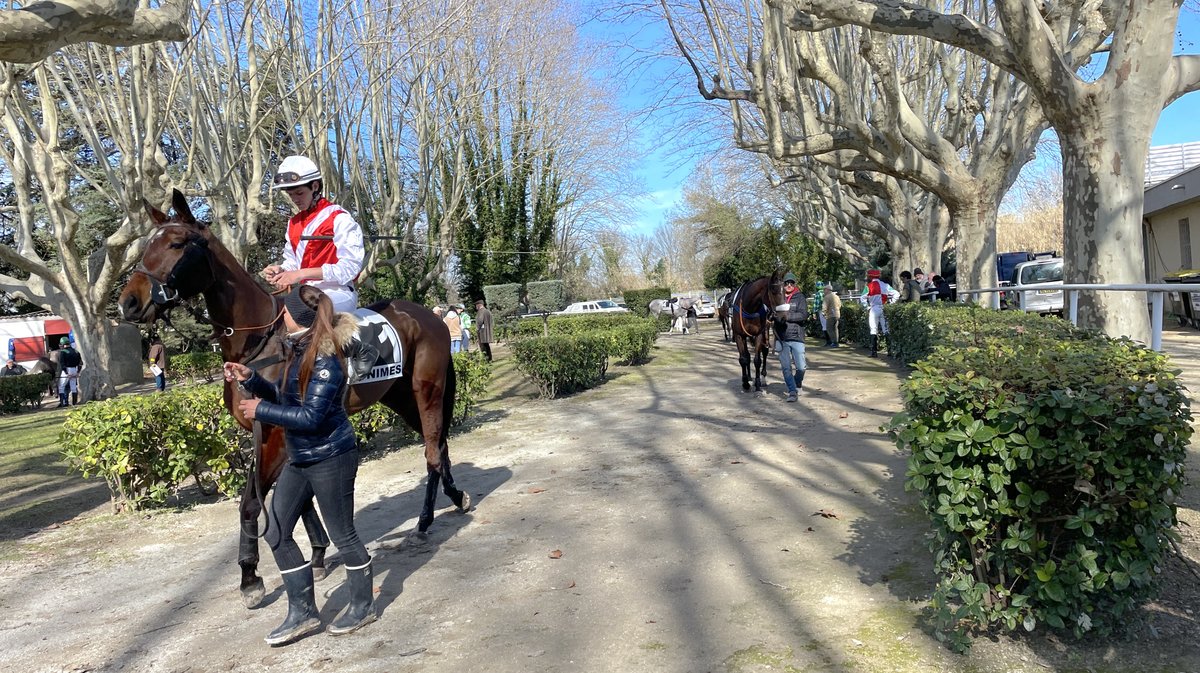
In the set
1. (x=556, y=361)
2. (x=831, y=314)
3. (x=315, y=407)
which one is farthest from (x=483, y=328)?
(x=315, y=407)

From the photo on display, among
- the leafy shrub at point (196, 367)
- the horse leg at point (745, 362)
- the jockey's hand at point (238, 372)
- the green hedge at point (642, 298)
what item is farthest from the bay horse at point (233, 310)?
the green hedge at point (642, 298)

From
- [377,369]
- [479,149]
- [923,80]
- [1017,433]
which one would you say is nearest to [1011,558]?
[1017,433]

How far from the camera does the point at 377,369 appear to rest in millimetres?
5277

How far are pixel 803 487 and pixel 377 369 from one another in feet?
11.8

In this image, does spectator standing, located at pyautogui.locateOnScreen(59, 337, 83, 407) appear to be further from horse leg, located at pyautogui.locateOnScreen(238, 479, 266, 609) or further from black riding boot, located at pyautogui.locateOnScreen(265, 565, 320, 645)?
black riding boot, located at pyautogui.locateOnScreen(265, 565, 320, 645)

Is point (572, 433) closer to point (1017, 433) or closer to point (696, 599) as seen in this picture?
point (696, 599)

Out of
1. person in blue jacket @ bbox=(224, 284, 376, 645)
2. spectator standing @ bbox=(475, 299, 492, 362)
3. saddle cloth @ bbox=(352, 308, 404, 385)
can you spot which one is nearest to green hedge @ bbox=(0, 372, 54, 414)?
spectator standing @ bbox=(475, 299, 492, 362)

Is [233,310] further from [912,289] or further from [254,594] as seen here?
[912,289]

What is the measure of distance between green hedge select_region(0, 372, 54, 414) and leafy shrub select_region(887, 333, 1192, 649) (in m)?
24.0

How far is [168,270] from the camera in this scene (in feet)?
14.0

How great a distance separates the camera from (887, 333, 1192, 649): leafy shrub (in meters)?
3.05

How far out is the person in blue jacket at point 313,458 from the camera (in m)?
3.78

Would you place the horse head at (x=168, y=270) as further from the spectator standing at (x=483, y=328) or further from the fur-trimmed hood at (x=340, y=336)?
the spectator standing at (x=483, y=328)

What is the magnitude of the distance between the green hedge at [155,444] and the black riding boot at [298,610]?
133 inches
